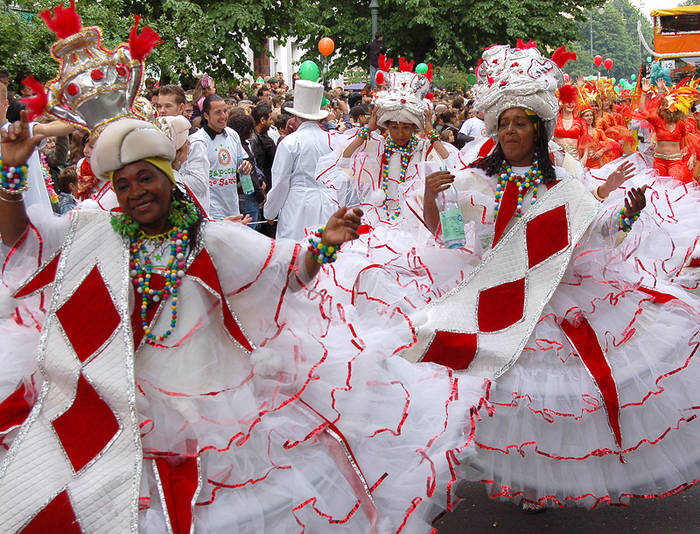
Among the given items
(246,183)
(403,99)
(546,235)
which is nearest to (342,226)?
(546,235)

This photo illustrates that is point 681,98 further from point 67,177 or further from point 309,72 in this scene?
point 67,177

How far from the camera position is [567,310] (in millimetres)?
4383

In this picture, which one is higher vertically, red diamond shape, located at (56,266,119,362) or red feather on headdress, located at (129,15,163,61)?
red feather on headdress, located at (129,15,163,61)

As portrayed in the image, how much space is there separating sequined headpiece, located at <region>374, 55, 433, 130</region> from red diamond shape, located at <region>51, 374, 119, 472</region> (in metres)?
4.44

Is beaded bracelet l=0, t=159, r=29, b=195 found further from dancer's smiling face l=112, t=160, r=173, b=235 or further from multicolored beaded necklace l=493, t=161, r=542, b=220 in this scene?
multicolored beaded necklace l=493, t=161, r=542, b=220

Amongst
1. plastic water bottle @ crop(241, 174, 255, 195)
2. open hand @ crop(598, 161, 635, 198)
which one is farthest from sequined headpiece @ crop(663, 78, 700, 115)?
open hand @ crop(598, 161, 635, 198)

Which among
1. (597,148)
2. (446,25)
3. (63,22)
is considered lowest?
(446,25)

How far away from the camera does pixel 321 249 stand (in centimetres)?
339

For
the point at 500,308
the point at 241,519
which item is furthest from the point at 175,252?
the point at 500,308

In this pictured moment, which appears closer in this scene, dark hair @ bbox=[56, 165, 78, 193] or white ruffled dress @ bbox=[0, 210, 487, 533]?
white ruffled dress @ bbox=[0, 210, 487, 533]

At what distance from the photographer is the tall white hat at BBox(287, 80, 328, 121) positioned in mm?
8336

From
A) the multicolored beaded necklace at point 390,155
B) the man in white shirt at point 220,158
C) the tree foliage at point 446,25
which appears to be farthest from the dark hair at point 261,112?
the tree foliage at point 446,25

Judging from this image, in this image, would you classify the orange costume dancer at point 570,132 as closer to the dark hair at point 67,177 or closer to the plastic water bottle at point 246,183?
the plastic water bottle at point 246,183

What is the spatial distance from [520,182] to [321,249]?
1645mm
